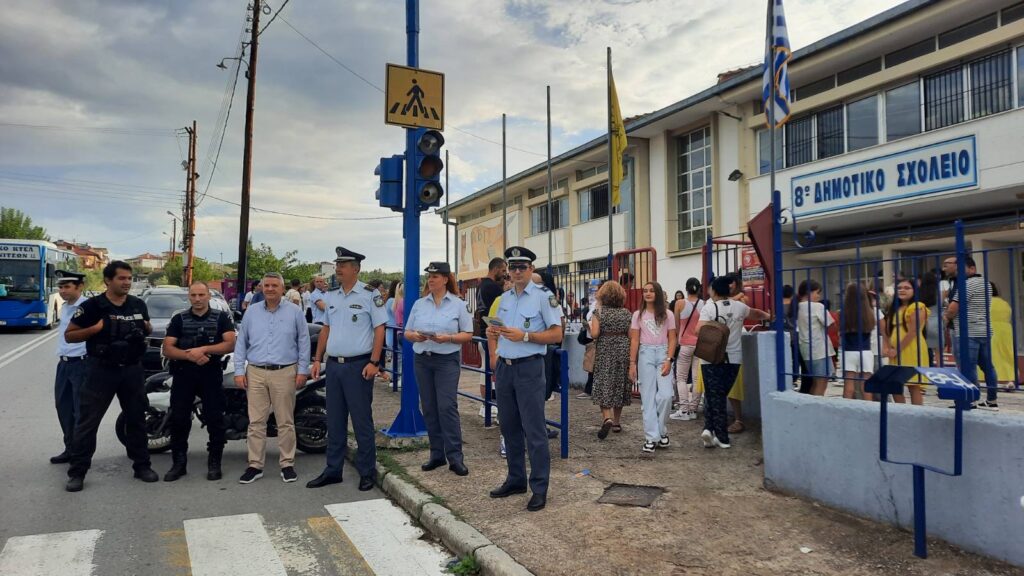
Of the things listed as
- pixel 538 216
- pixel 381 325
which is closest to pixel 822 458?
pixel 381 325

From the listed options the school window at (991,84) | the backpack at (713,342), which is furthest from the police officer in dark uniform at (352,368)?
the school window at (991,84)

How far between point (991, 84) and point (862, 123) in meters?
2.69

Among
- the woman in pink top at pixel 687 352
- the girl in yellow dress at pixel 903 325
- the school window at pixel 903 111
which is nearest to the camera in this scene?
the girl in yellow dress at pixel 903 325

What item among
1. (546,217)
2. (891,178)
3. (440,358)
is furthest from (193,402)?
(546,217)

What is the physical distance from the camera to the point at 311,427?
280 inches

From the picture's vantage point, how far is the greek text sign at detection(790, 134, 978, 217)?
12598 millimetres

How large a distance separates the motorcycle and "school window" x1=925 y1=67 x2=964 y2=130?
13.1 metres

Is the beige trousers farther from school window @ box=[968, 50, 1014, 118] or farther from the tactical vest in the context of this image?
school window @ box=[968, 50, 1014, 118]

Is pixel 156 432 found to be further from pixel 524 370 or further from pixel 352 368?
pixel 524 370

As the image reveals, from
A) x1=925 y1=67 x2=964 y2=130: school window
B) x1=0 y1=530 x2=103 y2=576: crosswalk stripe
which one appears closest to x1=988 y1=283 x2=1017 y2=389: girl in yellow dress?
x1=925 y1=67 x2=964 y2=130: school window

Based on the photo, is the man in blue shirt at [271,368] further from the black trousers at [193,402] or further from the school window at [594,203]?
the school window at [594,203]

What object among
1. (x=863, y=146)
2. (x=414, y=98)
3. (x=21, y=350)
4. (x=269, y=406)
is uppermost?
(x=863, y=146)

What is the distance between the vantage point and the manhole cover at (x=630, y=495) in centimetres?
511

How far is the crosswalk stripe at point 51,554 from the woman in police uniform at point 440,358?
2.69 m
